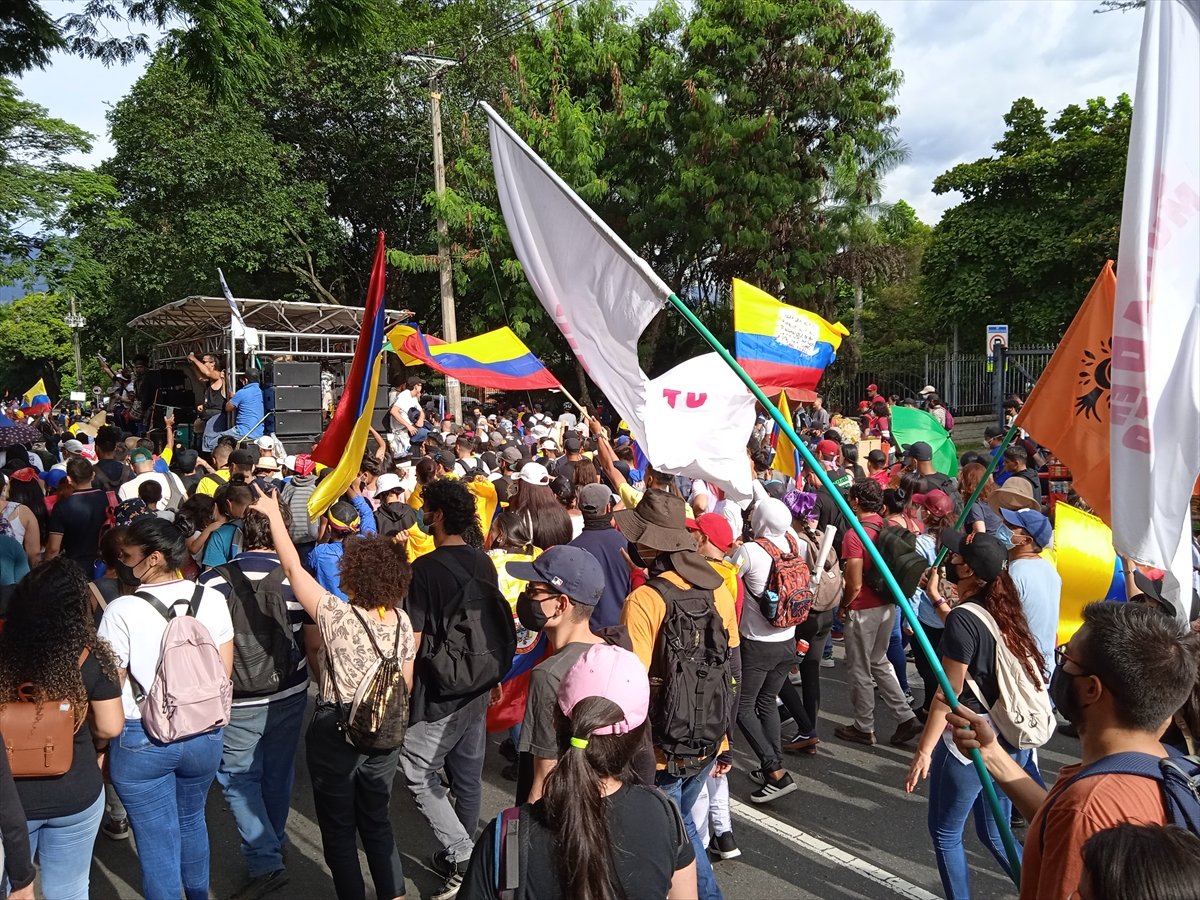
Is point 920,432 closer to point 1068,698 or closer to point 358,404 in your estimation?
point 358,404

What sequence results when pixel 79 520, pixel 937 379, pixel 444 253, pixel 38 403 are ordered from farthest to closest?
pixel 937 379 < pixel 444 253 < pixel 38 403 < pixel 79 520

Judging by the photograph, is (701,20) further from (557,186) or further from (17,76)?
(557,186)

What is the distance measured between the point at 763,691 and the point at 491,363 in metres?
5.45

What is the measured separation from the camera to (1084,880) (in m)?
1.61

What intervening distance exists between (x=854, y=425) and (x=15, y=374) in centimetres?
4718

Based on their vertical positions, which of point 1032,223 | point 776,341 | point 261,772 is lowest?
point 261,772

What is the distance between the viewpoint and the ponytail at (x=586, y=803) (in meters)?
1.99

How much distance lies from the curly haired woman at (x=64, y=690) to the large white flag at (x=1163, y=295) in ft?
10.2

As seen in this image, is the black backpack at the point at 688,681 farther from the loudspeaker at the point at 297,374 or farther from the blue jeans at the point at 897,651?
the loudspeaker at the point at 297,374

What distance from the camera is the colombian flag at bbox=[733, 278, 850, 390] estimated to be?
6429 millimetres

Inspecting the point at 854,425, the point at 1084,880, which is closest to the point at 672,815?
the point at 1084,880

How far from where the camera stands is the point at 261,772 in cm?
414

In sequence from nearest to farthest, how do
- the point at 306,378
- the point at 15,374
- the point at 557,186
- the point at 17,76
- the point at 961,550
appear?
the point at 961,550 < the point at 557,186 < the point at 17,76 < the point at 306,378 < the point at 15,374

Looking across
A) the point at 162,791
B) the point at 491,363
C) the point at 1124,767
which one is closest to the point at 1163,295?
the point at 1124,767
